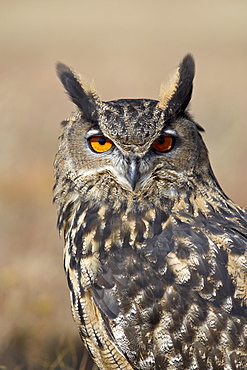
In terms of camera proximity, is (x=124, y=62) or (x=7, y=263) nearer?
(x=7, y=263)

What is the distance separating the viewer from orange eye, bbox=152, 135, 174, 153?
2.70m

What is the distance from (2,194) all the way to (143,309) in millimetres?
4770

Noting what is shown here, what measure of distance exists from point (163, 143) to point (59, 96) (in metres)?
8.13

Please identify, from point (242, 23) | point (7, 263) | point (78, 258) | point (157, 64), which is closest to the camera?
point (78, 258)

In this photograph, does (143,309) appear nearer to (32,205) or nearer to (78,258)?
(78,258)

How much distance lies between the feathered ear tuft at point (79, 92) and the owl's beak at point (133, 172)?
321mm

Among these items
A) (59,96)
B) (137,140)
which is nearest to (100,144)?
(137,140)

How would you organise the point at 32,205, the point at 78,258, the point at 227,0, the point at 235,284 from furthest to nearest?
the point at 227,0 → the point at 32,205 → the point at 78,258 → the point at 235,284

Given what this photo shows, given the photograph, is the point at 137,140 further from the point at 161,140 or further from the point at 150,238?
the point at 150,238

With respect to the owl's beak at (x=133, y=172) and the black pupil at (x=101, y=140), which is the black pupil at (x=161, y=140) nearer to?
the owl's beak at (x=133, y=172)

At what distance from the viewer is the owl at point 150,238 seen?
2.46 metres

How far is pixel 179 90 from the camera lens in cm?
285

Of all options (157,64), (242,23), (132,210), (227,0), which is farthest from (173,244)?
(227,0)

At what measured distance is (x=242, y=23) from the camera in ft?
60.7
